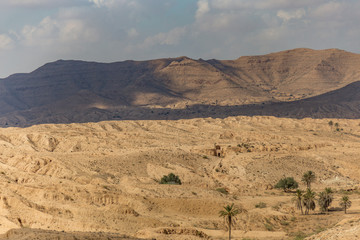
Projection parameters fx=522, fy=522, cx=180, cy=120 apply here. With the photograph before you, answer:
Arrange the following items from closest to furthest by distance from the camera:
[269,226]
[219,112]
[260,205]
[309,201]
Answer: [269,226], [309,201], [260,205], [219,112]

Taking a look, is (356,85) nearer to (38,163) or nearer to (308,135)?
(308,135)

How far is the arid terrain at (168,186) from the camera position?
127 feet

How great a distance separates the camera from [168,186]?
50.7m

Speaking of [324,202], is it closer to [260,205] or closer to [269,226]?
[260,205]

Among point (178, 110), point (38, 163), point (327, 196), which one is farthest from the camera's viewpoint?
point (178, 110)

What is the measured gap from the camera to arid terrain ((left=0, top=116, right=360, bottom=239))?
3866 cm

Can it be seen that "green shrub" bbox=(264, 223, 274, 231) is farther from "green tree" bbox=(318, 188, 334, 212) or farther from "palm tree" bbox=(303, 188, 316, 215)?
"green tree" bbox=(318, 188, 334, 212)

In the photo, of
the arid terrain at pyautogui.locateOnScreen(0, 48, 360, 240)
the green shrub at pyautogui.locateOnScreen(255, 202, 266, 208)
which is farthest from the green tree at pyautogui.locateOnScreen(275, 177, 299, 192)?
the green shrub at pyautogui.locateOnScreen(255, 202, 266, 208)

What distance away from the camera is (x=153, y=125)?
4284 inches

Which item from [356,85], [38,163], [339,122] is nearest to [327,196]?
[38,163]

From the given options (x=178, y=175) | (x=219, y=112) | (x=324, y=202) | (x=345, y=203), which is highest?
(x=219, y=112)

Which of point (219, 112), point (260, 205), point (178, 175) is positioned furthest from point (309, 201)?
point (219, 112)

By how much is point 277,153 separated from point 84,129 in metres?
38.7

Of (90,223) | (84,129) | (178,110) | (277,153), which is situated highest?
(178,110)
